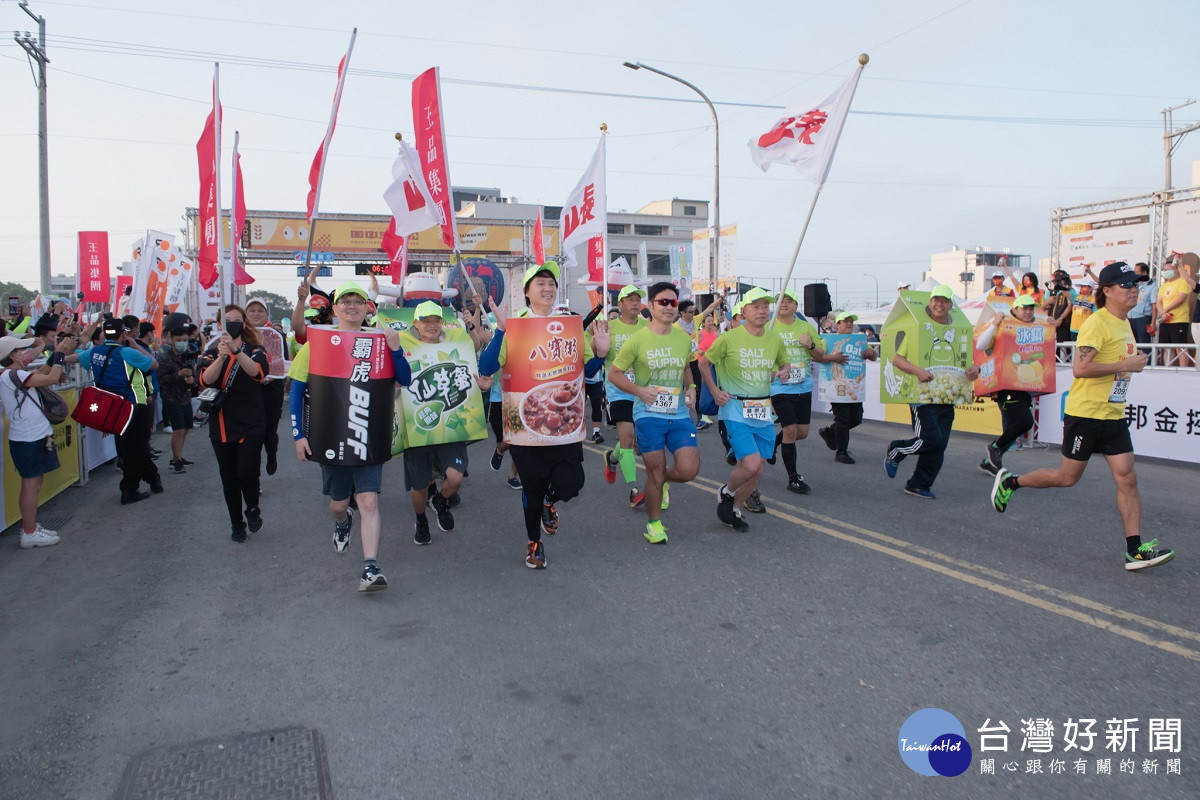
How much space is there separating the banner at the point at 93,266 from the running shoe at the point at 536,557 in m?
20.0

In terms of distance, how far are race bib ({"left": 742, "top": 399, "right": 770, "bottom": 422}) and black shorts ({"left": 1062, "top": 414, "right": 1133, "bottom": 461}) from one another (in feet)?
6.88

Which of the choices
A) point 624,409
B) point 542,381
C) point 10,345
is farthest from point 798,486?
point 10,345

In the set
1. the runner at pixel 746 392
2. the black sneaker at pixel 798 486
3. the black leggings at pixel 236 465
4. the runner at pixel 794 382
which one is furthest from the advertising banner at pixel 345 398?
the black sneaker at pixel 798 486

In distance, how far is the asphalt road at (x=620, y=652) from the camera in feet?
10.2

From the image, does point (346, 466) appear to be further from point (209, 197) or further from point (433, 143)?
point (209, 197)

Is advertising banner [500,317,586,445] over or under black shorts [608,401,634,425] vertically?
over

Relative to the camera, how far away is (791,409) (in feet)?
28.1

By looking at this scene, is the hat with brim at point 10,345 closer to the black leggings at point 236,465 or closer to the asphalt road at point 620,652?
the asphalt road at point 620,652

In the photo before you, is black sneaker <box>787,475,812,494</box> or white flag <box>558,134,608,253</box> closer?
black sneaker <box>787,475,812,494</box>

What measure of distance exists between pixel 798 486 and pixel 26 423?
6.77 meters

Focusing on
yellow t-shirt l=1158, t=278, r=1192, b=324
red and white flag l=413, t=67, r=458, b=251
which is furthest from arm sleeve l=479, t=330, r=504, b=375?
yellow t-shirt l=1158, t=278, r=1192, b=324

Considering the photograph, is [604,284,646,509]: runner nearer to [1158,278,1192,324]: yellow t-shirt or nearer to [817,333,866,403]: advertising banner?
[817,333,866,403]: advertising banner

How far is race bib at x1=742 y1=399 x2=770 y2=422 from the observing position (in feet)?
21.8

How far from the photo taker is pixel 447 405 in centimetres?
618
